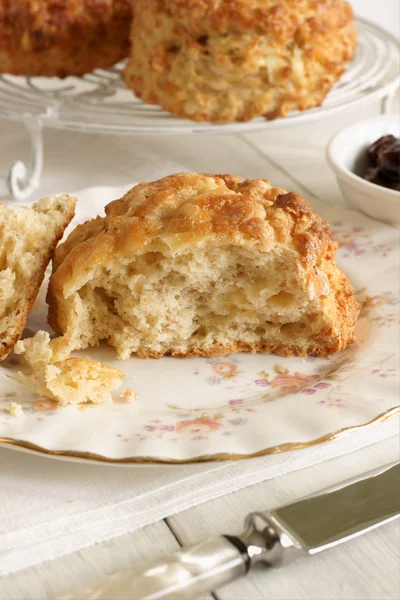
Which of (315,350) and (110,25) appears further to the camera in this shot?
(110,25)

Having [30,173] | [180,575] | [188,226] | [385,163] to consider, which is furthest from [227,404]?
[30,173]

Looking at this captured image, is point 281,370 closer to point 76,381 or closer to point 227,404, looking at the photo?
point 227,404

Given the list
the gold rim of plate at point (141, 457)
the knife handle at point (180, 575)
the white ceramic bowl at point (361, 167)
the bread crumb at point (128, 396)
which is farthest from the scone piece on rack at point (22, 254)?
the white ceramic bowl at point (361, 167)

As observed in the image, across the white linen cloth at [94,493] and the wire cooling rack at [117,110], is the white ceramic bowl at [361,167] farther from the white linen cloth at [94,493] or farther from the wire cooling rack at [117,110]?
the white linen cloth at [94,493]

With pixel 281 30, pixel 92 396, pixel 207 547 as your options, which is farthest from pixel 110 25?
pixel 207 547

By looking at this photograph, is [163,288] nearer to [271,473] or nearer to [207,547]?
[271,473]

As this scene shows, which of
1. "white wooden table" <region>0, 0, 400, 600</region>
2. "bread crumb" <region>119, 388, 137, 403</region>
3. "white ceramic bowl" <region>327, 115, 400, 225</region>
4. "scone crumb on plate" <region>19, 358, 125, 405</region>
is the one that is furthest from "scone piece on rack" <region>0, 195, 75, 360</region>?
"white ceramic bowl" <region>327, 115, 400, 225</region>
